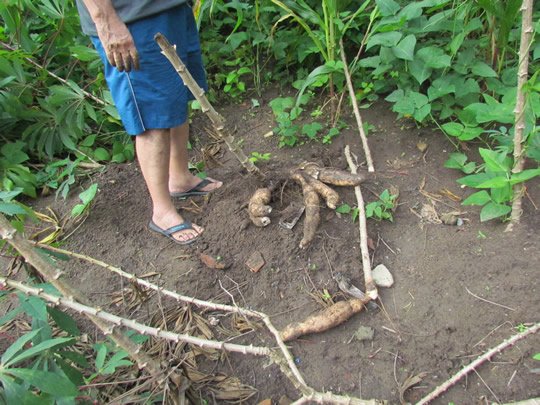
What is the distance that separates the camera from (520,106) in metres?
1.65

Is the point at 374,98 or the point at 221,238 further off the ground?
the point at 374,98

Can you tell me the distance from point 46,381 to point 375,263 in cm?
139

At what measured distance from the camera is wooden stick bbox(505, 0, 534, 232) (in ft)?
5.11

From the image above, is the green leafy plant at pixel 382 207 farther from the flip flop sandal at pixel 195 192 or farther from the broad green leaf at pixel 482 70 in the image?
the flip flop sandal at pixel 195 192

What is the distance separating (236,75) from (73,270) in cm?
172

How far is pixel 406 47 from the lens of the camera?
7.09 feet

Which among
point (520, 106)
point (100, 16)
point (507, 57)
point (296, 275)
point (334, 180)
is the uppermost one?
point (100, 16)

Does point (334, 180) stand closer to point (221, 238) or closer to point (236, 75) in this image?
point (221, 238)

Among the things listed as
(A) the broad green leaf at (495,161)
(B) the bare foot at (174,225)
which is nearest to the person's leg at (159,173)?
(B) the bare foot at (174,225)

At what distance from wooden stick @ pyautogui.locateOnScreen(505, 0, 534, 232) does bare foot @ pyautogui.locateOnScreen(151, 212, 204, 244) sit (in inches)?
59.5

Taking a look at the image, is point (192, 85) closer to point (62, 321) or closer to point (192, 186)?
point (192, 186)

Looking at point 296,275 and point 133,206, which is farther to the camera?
point 133,206

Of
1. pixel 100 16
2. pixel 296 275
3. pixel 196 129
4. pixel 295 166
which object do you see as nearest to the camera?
pixel 100 16

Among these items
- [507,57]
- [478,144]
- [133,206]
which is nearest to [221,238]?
[133,206]
